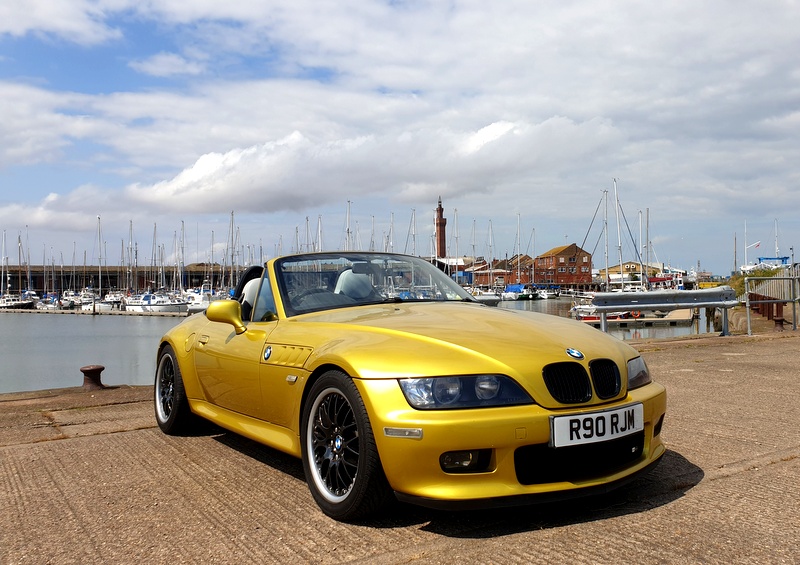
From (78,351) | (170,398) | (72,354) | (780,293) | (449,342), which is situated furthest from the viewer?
(78,351)

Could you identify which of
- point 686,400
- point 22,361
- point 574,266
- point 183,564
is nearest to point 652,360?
point 686,400

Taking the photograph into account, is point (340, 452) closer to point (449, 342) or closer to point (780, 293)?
point (449, 342)

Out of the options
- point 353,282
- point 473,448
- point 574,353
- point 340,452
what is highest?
point 353,282

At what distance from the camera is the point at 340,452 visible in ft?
10.6

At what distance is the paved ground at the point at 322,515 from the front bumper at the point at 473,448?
179mm

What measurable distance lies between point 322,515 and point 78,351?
40.8 meters

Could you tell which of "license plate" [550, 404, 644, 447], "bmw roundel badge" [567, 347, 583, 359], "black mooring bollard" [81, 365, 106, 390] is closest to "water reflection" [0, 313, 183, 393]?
"black mooring bollard" [81, 365, 106, 390]

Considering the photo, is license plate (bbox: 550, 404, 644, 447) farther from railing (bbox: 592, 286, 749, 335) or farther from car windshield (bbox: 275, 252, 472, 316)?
railing (bbox: 592, 286, 749, 335)

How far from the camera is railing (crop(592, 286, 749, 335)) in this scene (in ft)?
34.8

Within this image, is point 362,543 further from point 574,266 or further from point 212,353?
point 574,266

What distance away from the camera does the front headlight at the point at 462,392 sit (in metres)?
2.88

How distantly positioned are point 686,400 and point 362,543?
413 centimetres

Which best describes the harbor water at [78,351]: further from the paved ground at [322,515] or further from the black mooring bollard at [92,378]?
the paved ground at [322,515]

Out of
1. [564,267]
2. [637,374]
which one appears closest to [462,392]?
[637,374]
